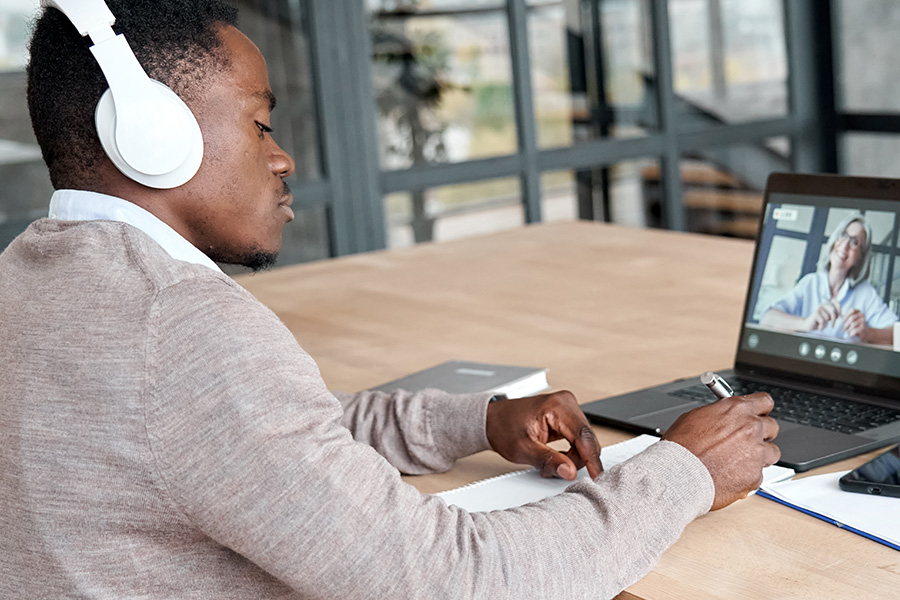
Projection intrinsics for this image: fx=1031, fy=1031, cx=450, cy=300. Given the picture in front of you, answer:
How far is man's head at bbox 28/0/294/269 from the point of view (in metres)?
0.85

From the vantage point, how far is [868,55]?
458 centimetres

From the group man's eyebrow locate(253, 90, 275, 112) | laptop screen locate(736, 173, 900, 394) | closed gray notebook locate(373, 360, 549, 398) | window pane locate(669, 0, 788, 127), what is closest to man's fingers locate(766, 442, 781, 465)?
laptop screen locate(736, 173, 900, 394)

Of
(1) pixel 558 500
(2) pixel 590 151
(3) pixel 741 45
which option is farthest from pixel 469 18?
(1) pixel 558 500

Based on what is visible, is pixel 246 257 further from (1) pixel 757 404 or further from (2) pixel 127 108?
(1) pixel 757 404

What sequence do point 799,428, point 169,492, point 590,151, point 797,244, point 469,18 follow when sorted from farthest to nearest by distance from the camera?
point 590,151 < point 469,18 < point 797,244 < point 799,428 < point 169,492

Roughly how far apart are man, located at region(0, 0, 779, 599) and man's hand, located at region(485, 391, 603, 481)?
0.54 ft

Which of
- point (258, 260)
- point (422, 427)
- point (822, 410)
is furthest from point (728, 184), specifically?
point (258, 260)

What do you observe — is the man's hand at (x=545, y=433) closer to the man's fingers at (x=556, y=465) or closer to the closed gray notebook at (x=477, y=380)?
the man's fingers at (x=556, y=465)

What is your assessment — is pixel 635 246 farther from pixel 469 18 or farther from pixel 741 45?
pixel 741 45

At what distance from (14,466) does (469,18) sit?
130 inches

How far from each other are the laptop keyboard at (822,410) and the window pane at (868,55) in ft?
12.1

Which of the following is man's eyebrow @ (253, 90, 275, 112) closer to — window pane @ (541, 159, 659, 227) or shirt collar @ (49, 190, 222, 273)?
shirt collar @ (49, 190, 222, 273)

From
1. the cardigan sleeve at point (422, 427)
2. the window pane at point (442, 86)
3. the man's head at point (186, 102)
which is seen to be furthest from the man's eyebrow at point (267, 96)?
the window pane at point (442, 86)

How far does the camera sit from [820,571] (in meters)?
0.87
